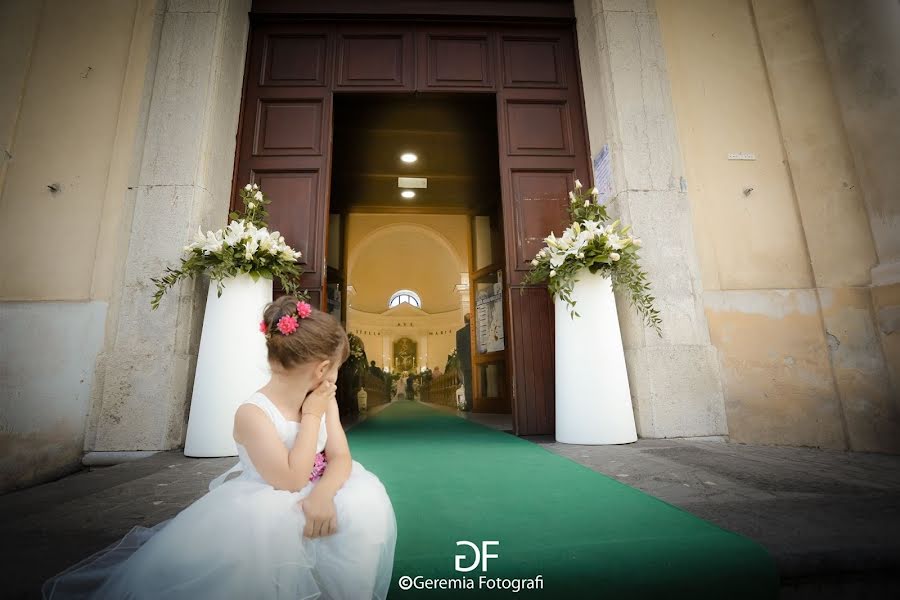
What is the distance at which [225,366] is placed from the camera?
105 inches

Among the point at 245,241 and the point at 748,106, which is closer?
the point at 245,241

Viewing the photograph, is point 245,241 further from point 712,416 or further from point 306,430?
point 712,416

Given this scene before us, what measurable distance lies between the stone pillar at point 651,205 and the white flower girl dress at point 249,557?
264cm

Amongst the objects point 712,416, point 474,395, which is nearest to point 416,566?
point 712,416

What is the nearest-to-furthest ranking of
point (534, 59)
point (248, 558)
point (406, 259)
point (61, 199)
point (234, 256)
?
point (248, 558) → point (234, 256) → point (61, 199) → point (534, 59) → point (406, 259)

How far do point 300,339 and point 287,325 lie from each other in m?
0.05

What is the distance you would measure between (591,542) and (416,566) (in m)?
0.48

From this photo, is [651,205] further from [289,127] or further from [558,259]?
[289,127]

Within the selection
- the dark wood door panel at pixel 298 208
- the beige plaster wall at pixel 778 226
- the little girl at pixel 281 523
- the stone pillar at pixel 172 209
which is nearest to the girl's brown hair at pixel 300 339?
the little girl at pixel 281 523

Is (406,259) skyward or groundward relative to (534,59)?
skyward

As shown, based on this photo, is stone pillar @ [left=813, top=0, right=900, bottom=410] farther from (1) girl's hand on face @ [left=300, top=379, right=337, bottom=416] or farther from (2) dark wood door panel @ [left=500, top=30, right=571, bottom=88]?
(1) girl's hand on face @ [left=300, top=379, right=337, bottom=416]

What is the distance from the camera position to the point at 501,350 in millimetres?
6238

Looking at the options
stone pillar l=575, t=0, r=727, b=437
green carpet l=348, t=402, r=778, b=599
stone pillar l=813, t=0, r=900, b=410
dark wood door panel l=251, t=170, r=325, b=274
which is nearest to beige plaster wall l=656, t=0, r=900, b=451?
stone pillar l=813, t=0, r=900, b=410

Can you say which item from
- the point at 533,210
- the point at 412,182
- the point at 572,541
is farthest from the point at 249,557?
the point at 412,182
